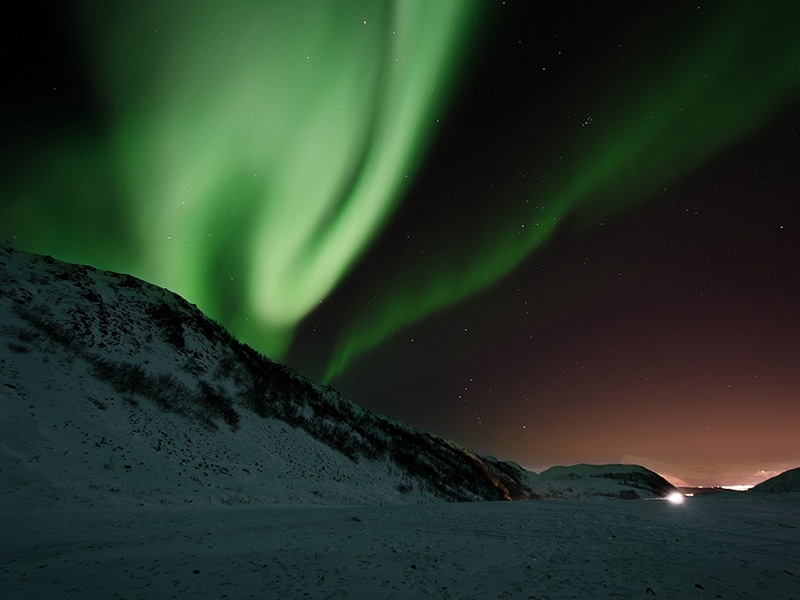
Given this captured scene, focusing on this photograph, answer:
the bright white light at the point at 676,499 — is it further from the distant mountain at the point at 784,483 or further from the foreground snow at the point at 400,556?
the distant mountain at the point at 784,483

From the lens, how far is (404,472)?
37.2m

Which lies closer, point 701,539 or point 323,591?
point 323,591

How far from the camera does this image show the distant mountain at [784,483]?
21.7 meters

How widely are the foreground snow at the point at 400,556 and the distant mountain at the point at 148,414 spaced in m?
4.63

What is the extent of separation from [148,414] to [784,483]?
3853cm

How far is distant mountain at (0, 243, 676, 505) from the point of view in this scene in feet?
44.5

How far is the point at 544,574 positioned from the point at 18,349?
25.0m

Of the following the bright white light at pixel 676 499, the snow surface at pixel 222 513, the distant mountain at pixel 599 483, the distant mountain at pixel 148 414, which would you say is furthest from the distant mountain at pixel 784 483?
the distant mountain at pixel 599 483

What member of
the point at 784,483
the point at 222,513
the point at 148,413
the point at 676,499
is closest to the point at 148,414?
the point at 148,413

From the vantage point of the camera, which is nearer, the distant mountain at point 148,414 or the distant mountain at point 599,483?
the distant mountain at point 148,414

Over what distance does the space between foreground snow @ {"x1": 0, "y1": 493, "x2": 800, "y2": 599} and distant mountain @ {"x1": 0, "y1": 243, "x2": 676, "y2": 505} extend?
463 cm

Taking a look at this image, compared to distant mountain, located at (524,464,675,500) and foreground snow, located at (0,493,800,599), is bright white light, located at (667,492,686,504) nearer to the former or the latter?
foreground snow, located at (0,493,800,599)

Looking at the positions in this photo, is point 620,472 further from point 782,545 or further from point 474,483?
point 782,545

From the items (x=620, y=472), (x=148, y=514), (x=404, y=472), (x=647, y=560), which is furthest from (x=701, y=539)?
(x=620, y=472)
